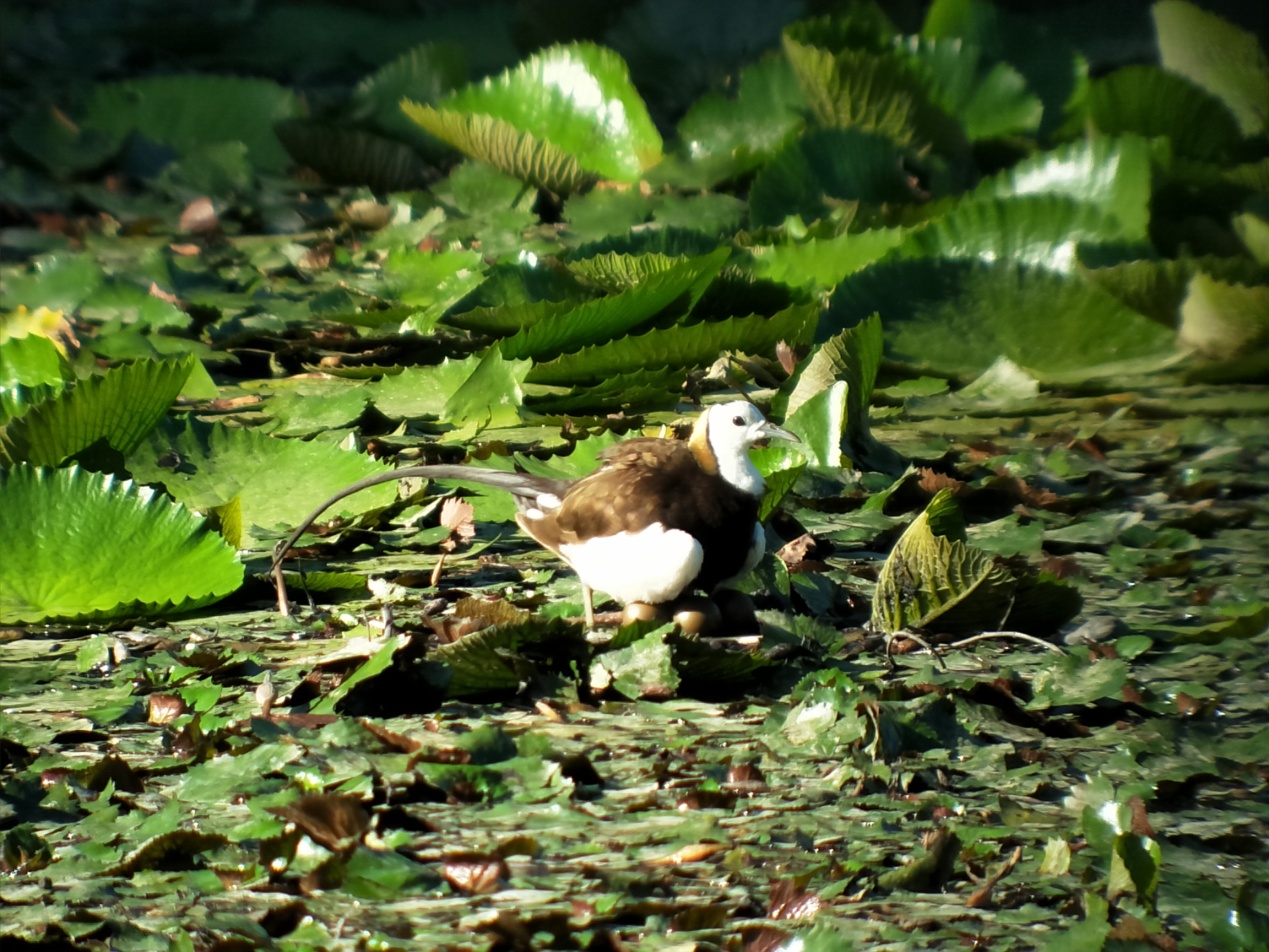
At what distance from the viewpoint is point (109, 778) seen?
6.25 ft

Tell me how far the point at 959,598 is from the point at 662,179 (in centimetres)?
290

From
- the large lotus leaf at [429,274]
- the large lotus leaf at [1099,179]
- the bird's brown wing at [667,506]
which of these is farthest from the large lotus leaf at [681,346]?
the bird's brown wing at [667,506]

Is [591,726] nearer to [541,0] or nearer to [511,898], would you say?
[511,898]

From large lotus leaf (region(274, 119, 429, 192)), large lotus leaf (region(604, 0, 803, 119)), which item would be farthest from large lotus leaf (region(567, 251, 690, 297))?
large lotus leaf (region(604, 0, 803, 119))

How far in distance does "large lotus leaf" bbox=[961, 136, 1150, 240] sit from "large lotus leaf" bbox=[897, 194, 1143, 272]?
0.41 ft

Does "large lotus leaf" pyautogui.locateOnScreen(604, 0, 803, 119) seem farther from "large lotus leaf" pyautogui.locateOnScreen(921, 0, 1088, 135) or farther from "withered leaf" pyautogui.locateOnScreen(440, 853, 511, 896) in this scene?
"withered leaf" pyautogui.locateOnScreen(440, 853, 511, 896)

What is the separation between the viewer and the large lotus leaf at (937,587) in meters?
2.34

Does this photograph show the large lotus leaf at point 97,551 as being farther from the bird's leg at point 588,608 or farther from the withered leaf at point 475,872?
the withered leaf at point 475,872

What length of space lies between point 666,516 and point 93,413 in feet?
3.26

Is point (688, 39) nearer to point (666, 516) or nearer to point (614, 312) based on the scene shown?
point (614, 312)

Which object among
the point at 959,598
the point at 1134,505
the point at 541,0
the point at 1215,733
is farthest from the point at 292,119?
the point at 1215,733

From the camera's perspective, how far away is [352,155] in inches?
230

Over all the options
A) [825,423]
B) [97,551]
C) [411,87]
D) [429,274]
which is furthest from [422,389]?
[411,87]

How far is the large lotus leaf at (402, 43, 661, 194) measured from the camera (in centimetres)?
503
